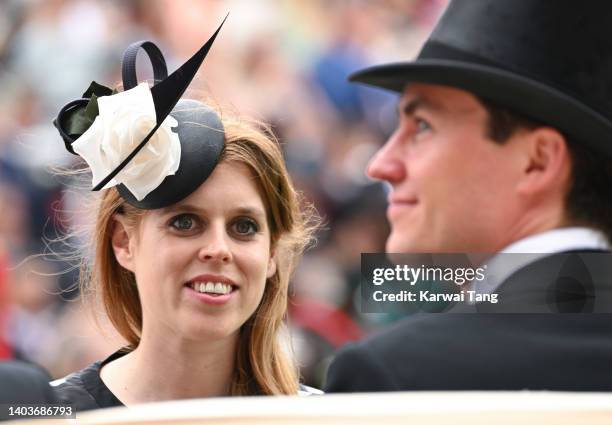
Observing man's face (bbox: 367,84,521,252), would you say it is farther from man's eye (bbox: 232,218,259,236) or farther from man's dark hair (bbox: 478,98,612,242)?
man's eye (bbox: 232,218,259,236)

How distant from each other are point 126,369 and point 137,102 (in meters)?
0.70

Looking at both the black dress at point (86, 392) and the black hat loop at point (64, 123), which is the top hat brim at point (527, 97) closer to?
the black hat loop at point (64, 123)

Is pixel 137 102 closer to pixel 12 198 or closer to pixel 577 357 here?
pixel 577 357

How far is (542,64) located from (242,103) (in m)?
3.77

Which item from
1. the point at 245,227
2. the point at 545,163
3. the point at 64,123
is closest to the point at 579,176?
the point at 545,163

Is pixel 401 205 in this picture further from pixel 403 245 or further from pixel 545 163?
pixel 545 163

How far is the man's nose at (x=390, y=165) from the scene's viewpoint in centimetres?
224

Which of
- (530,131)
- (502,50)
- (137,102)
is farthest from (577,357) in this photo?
(137,102)

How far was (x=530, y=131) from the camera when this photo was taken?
2.17 m

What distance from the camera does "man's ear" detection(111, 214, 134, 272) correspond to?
2.80 m

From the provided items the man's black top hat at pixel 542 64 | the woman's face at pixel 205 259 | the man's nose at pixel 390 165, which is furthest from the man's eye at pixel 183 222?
the man's black top hat at pixel 542 64

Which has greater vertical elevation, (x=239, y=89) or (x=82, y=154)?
(x=239, y=89)

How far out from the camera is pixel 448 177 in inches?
84.5

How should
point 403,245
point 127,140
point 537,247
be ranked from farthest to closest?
point 127,140, point 403,245, point 537,247
